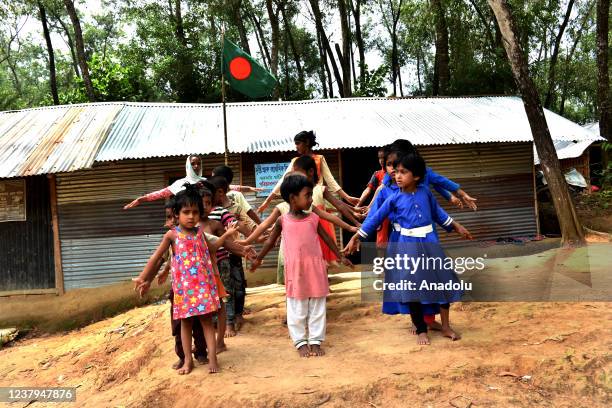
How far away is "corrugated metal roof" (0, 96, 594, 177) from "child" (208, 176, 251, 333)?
3.89m

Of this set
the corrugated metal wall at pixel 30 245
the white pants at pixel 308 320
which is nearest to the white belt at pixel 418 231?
the white pants at pixel 308 320

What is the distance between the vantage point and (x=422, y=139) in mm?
8180

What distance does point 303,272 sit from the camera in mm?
3338

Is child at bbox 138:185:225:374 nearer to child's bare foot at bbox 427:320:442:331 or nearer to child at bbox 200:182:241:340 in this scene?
child at bbox 200:182:241:340

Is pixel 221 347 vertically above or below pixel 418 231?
below

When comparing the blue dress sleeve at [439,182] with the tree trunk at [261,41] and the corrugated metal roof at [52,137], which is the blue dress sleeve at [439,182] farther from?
the tree trunk at [261,41]

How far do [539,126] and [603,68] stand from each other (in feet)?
20.0

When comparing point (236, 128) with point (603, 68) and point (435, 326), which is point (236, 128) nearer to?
point (435, 326)

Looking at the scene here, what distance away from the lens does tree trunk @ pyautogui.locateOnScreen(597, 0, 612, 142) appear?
11.3m

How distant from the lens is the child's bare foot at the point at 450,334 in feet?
11.0

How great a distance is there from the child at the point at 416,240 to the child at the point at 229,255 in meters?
1.14

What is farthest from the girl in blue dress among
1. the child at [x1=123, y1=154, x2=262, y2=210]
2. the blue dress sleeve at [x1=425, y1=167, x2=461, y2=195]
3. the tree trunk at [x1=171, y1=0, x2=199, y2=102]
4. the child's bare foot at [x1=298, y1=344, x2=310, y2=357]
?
the tree trunk at [x1=171, y1=0, x2=199, y2=102]

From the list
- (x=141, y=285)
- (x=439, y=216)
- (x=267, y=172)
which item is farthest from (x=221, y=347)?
(x=267, y=172)

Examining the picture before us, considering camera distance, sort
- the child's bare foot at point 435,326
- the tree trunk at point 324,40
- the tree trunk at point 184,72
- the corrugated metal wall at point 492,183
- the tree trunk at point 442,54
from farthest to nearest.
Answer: the tree trunk at point 324,40, the tree trunk at point 184,72, the tree trunk at point 442,54, the corrugated metal wall at point 492,183, the child's bare foot at point 435,326
